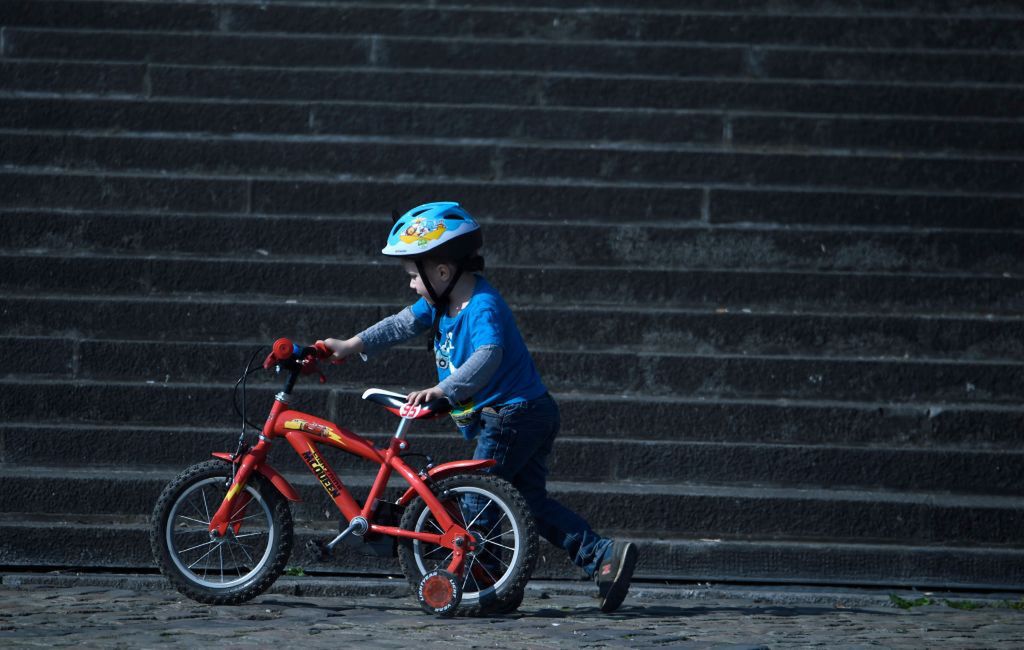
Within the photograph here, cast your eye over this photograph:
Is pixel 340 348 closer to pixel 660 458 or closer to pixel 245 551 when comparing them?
pixel 245 551

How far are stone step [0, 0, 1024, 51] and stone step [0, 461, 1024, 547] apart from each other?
13.5ft

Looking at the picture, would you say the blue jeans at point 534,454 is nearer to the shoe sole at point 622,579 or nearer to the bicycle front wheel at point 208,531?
the shoe sole at point 622,579

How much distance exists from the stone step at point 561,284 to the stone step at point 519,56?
6.81 feet

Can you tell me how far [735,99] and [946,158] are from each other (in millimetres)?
1399

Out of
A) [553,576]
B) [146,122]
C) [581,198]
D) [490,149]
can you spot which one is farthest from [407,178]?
[553,576]

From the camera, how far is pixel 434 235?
5.46m

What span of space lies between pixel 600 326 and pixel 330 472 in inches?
92.5

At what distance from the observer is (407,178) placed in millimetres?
8469

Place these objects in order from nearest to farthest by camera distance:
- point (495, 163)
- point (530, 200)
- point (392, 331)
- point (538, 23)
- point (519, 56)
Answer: point (392, 331) → point (530, 200) → point (495, 163) → point (519, 56) → point (538, 23)

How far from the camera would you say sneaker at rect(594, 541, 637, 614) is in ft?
18.0

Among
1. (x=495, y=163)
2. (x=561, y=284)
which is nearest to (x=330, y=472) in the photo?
(x=561, y=284)

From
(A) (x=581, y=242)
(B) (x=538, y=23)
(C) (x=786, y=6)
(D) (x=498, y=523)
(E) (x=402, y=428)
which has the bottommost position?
(D) (x=498, y=523)

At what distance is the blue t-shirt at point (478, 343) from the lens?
5484mm

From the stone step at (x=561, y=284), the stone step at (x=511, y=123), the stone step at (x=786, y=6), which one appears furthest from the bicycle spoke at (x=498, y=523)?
the stone step at (x=786, y=6)
